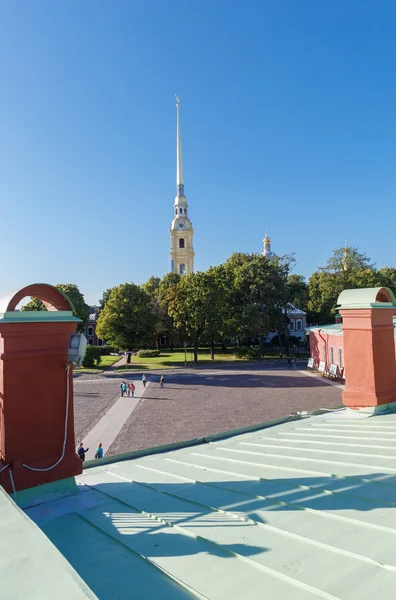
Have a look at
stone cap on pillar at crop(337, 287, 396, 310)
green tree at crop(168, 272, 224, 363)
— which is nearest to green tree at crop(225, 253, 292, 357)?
green tree at crop(168, 272, 224, 363)

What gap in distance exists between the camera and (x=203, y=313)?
41750 mm

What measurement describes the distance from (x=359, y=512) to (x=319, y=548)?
0.67 meters

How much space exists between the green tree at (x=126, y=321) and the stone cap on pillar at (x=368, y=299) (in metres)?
35.2

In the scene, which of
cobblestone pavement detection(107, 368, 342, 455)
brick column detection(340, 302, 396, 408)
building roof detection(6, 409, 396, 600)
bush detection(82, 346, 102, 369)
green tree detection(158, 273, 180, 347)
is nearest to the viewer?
building roof detection(6, 409, 396, 600)

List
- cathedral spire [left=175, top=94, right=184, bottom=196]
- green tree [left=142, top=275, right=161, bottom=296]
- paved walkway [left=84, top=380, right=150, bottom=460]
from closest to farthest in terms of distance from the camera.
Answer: paved walkway [left=84, top=380, right=150, bottom=460]
green tree [left=142, top=275, right=161, bottom=296]
cathedral spire [left=175, top=94, right=184, bottom=196]

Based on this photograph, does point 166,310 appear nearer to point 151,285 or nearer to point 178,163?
point 151,285

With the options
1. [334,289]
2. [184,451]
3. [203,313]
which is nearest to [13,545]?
[184,451]

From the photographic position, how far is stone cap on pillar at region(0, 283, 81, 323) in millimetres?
4270

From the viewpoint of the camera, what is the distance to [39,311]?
4.50 m

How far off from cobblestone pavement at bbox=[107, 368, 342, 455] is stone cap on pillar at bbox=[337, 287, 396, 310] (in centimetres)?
→ 1044

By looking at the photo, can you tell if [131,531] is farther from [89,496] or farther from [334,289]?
[334,289]

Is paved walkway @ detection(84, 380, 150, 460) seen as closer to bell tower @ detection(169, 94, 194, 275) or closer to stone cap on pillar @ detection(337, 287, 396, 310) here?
stone cap on pillar @ detection(337, 287, 396, 310)

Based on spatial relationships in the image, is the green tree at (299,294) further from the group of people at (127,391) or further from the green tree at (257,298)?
the group of people at (127,391)

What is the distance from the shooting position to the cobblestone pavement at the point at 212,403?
1744 centimetres
